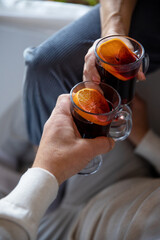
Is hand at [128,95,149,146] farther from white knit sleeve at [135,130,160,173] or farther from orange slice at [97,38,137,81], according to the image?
orange slice at [97,38,137,81]

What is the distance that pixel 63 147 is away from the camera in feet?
1.57

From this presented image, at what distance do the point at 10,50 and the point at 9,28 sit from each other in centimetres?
9

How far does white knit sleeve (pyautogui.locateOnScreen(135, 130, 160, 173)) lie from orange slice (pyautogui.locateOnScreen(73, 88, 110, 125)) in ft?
1.28

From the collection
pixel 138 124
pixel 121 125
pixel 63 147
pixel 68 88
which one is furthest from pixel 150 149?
pixel 63 147

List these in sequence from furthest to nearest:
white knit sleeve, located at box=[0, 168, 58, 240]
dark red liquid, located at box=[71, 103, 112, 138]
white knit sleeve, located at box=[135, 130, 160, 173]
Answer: white knit sleeve, located at box=[135, 130, 160, 173], dark red liquid, located at box=[71, 103, 112, 138], white knit sleeve, located at box=[0, 168, 58, 240]

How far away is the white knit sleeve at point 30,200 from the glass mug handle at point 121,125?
0.82ft

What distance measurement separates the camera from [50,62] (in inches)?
30.3

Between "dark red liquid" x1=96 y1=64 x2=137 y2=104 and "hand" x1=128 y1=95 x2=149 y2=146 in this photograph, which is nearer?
"dark red liquid" x1=96 y1=64 x2=137 y2=104

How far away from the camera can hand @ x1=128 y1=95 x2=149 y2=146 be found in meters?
0.86

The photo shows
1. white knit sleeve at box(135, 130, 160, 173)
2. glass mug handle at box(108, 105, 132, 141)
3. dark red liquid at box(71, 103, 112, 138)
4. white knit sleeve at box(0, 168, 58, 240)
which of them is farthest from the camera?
white knit sleeve at box(135, 130, 160, 173)

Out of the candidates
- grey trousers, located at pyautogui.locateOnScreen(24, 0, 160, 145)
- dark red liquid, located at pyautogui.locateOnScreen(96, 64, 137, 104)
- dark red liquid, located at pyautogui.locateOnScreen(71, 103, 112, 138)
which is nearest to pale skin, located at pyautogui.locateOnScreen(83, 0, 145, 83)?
grey trousers, located at pyautogui.locateOnScreen(24, 0, 160, 145)

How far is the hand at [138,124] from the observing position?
0.86 metres

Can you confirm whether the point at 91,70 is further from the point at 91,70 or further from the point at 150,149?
the point at 150,149

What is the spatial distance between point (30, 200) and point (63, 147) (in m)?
0.10
